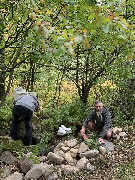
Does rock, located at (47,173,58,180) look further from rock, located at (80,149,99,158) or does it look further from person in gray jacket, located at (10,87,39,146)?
person in gray jacket, located at (10,87,39,146)

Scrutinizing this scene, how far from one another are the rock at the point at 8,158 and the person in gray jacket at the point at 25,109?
28.4 inches

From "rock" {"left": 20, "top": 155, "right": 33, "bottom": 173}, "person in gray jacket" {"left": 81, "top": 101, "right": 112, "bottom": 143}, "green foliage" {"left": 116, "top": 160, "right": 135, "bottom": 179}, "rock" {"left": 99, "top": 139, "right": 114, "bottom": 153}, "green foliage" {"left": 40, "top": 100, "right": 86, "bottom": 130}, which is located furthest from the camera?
"green foliage" {"left": 40, "top": 100, "right": 86, "bottom": 130}

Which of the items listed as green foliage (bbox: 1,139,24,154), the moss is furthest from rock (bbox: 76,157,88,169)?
the moss

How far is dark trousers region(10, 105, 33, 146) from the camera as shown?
23.7ft

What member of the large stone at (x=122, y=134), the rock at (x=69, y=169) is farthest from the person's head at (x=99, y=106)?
the rock at (x=69, y=169)

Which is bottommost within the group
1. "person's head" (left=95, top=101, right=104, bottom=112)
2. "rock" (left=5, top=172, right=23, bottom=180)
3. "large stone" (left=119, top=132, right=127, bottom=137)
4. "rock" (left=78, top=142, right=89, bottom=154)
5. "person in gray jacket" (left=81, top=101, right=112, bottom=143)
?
"rock" (left=5, top=172, right=23, bottom=180)

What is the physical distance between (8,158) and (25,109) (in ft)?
4.52

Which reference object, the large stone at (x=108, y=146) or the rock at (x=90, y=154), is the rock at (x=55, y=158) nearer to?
the rock at (x=90, y=154)

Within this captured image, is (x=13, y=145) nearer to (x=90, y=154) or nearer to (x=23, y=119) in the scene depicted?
(x=23, y=119)

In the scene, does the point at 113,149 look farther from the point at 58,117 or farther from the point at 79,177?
the point at 58,117

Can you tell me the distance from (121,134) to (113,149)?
93 cm

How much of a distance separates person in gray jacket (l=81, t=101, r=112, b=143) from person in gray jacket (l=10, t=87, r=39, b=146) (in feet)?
5.36

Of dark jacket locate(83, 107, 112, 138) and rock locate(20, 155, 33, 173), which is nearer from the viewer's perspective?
rock locate(20, 155, 33, 173)

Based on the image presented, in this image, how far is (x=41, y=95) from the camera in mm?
13992
